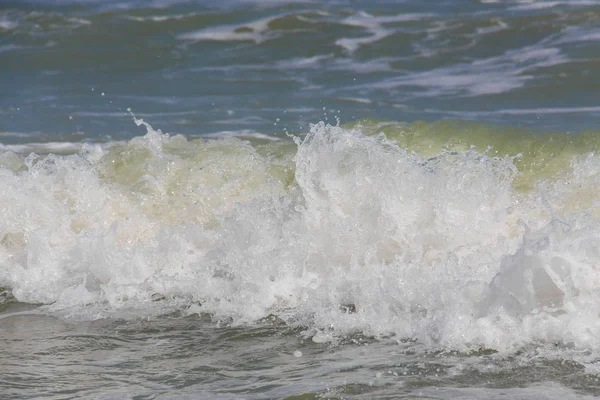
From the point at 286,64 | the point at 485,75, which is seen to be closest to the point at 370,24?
the point at 286,64

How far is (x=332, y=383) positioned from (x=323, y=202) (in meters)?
1.93

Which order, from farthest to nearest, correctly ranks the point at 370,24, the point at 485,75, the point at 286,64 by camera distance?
the point at 370,24 → the point at 286,64 → the point at 485,75

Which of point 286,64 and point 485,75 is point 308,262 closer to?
point 485,75

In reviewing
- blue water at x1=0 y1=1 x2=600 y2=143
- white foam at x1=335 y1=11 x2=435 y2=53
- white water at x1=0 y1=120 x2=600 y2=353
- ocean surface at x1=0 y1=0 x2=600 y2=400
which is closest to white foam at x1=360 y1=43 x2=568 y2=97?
blue water at x1=0 y1=1 x2=600 y2=143

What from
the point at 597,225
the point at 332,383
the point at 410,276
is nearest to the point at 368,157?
the point at 410,276

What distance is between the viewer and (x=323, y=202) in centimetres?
564

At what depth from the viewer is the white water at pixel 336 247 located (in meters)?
4.33

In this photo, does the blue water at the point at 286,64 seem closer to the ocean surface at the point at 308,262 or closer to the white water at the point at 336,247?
the ocean surface at the point at 308,262

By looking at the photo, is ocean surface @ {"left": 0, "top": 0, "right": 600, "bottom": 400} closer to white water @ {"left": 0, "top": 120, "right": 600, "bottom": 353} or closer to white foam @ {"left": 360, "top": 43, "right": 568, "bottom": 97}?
white water @ {"left": 0, "top": 120, "right": 600, "bottom": 353}

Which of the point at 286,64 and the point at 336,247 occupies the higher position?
the point at 286,64

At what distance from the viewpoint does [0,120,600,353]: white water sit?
14.2ft

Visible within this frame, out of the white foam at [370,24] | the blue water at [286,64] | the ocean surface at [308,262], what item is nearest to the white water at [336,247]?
the ocean surface at [308,262]

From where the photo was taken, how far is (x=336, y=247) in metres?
5.41

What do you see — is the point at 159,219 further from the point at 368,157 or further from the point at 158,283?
the point at 368,157
